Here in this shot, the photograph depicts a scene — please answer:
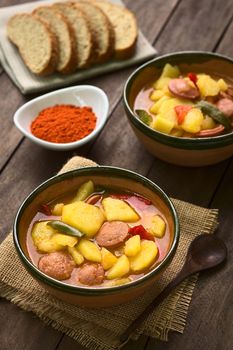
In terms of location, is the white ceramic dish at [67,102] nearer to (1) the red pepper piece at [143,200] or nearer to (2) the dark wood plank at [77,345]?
(1) the red pepper piece at [143,200]

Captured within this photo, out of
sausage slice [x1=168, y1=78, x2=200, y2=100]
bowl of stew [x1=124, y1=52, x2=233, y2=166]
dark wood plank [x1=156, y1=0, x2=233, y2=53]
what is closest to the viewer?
bowl of stew [x1=124, y1=52, x2=233, y2=166]

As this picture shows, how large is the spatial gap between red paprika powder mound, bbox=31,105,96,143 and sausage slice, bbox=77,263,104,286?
70cm

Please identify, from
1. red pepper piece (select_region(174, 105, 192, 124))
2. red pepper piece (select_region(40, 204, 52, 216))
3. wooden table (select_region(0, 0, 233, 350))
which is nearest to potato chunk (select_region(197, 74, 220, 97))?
red pepper piece (select_region(174, 105, 192, 124))

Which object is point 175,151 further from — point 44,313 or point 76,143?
point 44,313

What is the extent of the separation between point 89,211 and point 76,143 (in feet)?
1.60

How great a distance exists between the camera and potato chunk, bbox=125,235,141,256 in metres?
1.61

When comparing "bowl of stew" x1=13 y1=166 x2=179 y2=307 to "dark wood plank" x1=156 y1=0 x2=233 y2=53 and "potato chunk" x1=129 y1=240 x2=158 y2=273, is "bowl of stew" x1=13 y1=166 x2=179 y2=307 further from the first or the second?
"dark wood plank" x1=156 y1=0 x2=233 y2=53

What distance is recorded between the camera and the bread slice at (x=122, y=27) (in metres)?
2.60

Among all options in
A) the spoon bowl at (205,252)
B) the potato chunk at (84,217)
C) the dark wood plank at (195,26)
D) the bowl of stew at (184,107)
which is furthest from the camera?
the dark wood plank at (195,26)

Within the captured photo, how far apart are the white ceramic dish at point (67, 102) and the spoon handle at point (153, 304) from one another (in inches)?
25.9

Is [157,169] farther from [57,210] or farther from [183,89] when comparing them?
[57,210]

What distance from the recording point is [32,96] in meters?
2.46

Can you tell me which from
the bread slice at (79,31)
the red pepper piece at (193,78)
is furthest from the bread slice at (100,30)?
the red pepper piece at (193,78)

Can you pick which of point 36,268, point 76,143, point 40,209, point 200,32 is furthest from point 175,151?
point 200,32
